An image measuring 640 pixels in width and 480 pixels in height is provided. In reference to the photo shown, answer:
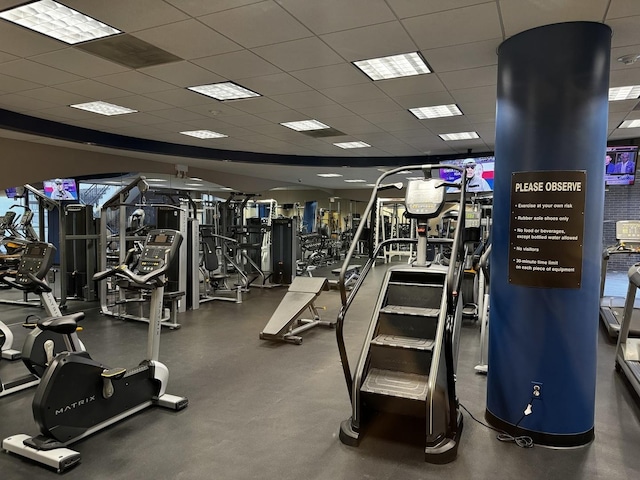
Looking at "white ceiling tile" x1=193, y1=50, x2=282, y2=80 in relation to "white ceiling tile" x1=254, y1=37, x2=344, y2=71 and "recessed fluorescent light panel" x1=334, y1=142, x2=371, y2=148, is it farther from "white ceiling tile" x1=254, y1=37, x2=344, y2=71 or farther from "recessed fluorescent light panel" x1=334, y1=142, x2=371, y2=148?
"recessed fluorescent light panel" x1=334, y1=142, x2=371, y2=148

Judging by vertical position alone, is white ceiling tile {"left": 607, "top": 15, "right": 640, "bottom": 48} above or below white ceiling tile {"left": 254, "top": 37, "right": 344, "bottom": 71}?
below

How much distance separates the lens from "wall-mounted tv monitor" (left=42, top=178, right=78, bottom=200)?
38.2 feet

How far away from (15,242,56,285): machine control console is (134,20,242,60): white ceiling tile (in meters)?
2.14

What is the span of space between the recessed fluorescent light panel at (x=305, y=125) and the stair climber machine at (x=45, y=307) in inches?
151

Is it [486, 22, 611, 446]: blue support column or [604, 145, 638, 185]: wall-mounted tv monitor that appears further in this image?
[604, 145, 638, 185]: wall-mounted tv monitor

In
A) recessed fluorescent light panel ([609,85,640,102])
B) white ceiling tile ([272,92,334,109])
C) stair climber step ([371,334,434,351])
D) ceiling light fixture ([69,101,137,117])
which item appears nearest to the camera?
stair climber step ([371,334,434,351])

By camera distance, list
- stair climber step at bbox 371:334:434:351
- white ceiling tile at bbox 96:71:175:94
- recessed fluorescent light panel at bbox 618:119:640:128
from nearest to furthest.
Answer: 1. stair climber step at bbox 371:334:434:351
2. white ceiling tile at bbox 96:71:175:94
3. recessed fluorescent light panel at bbox 618:119:640:128

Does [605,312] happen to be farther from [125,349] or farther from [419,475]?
[125,349]

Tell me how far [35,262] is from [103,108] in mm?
2657

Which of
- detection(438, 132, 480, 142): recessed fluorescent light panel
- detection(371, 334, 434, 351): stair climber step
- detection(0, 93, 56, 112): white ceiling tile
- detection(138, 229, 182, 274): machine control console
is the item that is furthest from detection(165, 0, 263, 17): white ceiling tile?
detection(438, 132, 480, 142): recessed fluorescent light panel

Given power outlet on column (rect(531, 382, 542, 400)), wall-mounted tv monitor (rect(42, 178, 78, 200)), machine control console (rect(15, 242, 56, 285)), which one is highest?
wall-mounted tv monitor (rect(42, 178, 78, 200))

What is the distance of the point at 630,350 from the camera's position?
3.93m

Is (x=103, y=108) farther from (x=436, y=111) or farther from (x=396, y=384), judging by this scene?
(x=396, y=384)

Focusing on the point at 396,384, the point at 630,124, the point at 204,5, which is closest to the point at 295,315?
the point at 396,384
